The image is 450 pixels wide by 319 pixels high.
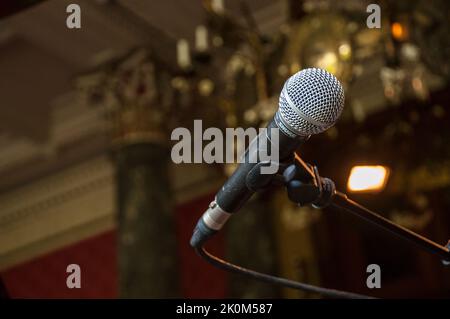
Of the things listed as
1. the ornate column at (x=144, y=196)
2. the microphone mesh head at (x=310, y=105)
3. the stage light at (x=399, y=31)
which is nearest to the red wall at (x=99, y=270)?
the ornate column at (x=144, y=196)

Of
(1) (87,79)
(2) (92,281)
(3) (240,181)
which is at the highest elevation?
(1) (87,79)

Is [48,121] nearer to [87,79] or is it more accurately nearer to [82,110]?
[82,110]

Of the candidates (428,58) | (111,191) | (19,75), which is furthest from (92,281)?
(428,58)

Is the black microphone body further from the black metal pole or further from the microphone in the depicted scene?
the black metal pole

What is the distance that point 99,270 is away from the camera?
7.53m

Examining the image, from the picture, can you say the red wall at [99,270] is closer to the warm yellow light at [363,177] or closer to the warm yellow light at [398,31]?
the warm yellow light at [398,31]

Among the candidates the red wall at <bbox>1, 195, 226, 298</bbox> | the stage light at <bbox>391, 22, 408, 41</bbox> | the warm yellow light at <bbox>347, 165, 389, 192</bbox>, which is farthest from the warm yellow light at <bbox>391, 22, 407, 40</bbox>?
the red wall at <bbox>1, 195, 226, 298</bbox>

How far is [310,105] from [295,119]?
0.12 feet

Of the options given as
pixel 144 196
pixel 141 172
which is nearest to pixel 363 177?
pixel 144 196

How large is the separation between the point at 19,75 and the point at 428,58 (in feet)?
14.0

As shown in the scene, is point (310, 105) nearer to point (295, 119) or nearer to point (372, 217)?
point (295, 119)

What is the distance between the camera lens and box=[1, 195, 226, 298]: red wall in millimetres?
7145

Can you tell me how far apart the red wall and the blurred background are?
0.06ft

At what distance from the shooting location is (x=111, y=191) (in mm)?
8070
